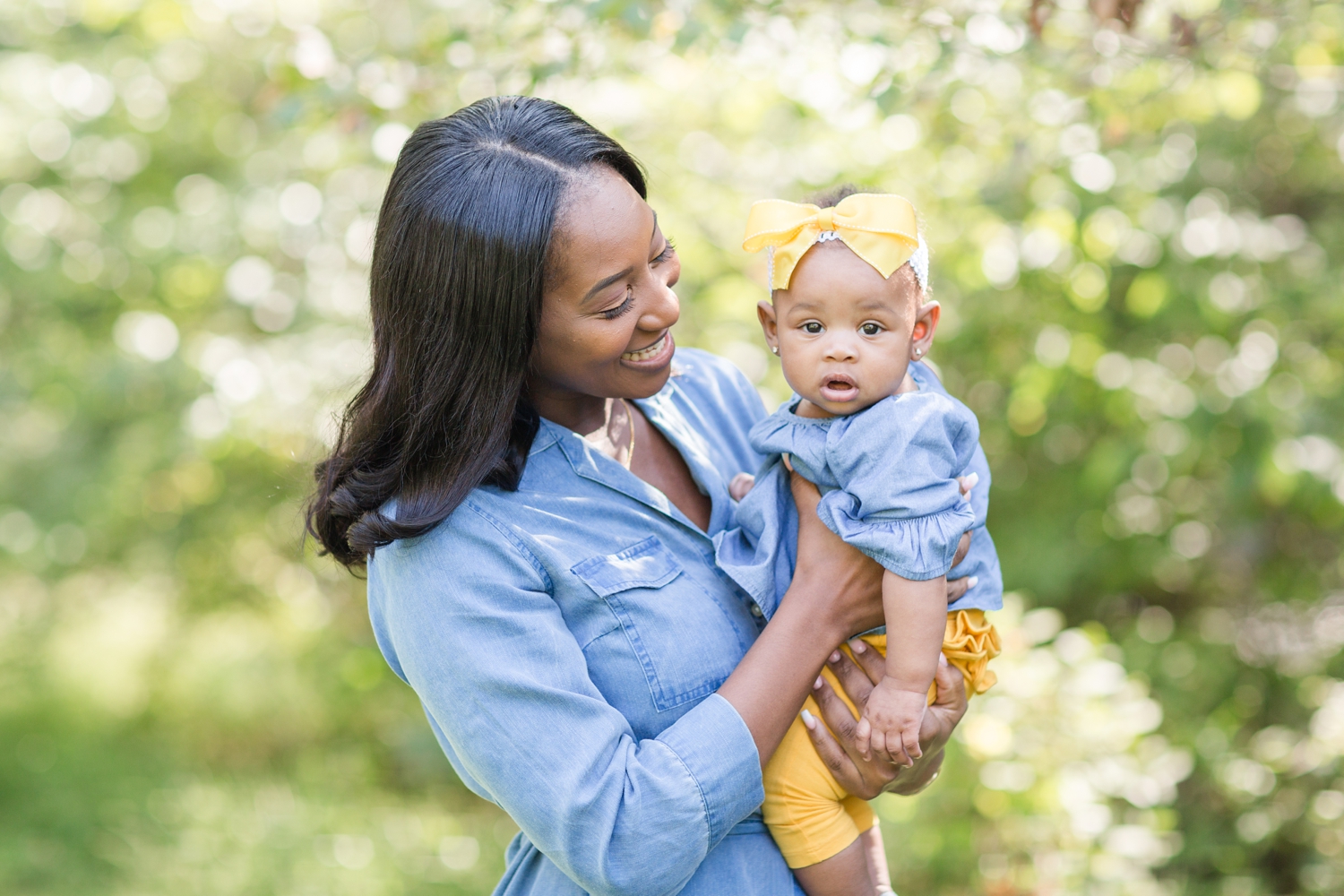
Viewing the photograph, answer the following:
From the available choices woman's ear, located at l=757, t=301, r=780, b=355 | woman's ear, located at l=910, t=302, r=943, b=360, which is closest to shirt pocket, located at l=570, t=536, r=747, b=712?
woman's ear, located at l=757, t=301, r=780, b=355

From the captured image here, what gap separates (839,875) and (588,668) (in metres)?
0.51

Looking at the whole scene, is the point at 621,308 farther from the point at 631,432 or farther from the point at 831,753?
the point at 831,753

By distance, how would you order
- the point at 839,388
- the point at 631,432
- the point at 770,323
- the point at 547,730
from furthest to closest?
the point at 631,432 → the point at 770,323 → the point at 839,388 → the point at 547,730

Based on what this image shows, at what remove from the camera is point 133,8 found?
13.6ft

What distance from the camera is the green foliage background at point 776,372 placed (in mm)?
2941

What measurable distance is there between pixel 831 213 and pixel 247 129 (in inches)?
149

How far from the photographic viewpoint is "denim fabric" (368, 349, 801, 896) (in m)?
1.43

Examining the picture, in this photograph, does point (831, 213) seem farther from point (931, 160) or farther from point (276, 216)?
point (276, 216)

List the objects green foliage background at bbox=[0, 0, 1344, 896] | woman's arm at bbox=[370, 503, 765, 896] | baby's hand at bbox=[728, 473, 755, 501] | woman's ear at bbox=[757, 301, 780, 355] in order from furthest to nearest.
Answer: green foliage background at bbox=[0, 0, 1344, 896], baby's hand at bbox=[728, 473, 755, 501], woman's ear at bbox=[757, 301, 780, 355], woman's arm at bbox=[370, 503, 765, 896]

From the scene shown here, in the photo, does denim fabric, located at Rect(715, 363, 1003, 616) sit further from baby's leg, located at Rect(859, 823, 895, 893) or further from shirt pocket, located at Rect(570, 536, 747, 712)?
baby's leg, located at Rect(859, 823, 895, 893)

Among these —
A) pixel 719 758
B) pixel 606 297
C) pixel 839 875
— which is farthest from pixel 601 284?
pixel 839 875

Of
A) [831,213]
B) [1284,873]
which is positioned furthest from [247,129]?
[1284,873]

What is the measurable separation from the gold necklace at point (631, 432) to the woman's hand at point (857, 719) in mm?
457

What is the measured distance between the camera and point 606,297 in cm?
160
